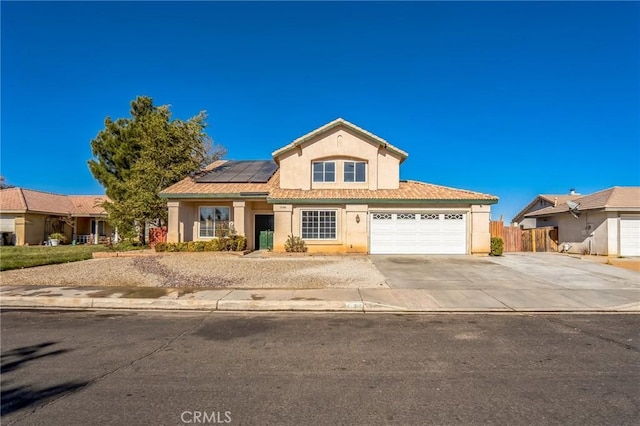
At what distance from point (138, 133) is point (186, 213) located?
7794mm

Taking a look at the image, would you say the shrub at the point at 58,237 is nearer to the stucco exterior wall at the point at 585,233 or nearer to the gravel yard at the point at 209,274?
the gravel yard at the point at 209,274

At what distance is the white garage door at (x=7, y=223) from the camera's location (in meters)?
27.3

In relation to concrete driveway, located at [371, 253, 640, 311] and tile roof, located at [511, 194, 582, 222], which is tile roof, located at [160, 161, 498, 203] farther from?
tile roof, located at [511, 194, 582, 222]

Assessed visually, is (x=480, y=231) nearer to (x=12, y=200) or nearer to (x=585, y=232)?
(x=585, y=232)

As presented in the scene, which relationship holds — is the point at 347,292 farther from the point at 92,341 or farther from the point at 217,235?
the point at 217,235

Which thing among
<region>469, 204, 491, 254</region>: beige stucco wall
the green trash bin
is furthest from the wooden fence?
the green trash bin

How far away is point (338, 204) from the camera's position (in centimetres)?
1920

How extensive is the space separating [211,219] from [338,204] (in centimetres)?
826

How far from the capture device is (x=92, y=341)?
5.87 m

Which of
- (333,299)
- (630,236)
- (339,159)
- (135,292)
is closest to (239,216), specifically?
(339,159)

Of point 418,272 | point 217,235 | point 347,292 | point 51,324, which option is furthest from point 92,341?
point 217,235

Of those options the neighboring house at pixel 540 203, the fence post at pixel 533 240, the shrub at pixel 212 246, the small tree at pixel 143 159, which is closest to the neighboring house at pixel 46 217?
the small tree at pixel 143 159

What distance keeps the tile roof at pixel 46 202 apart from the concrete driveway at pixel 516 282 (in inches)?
1001

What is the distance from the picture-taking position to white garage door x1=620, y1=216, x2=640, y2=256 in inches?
782
